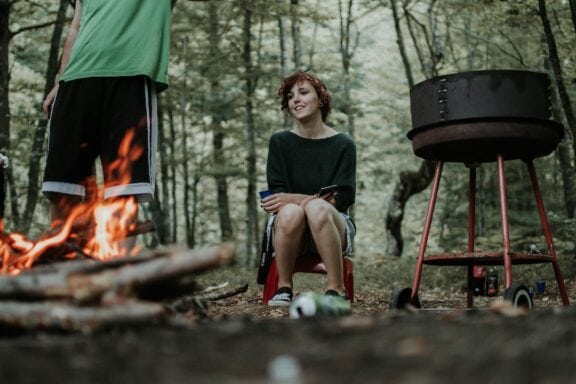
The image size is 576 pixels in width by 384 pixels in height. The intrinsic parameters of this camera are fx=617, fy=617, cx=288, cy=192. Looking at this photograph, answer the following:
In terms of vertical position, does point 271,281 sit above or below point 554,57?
below

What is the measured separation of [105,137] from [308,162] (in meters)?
1.51

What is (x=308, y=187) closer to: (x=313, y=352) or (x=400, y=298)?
(x=400, y=298)

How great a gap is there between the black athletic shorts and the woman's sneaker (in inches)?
42.2

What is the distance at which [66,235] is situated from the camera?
2580 millimetres

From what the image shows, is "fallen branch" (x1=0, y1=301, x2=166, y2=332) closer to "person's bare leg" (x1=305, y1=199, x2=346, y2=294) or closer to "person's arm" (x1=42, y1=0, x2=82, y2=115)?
"person's arm" (x1=42, y1=0, x2=82, y2=115)

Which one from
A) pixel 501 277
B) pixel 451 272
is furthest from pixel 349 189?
pixel 451 272

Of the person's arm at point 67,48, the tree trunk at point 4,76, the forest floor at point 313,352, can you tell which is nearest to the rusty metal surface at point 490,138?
the forest floor at point 313,352

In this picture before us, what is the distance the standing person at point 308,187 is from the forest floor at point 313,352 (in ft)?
6.10

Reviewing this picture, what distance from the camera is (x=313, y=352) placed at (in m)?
1.30

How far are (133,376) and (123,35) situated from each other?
2.41 metres

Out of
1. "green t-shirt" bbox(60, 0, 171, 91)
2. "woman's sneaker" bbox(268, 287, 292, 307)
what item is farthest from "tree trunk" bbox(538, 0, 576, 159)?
"green t-shirt" bbox(60, 0, 171, 91)

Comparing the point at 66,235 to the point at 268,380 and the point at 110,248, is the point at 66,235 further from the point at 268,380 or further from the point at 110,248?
the point at 268,380

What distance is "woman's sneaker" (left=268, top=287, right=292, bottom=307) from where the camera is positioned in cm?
367

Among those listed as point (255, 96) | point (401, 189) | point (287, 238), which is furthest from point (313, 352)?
point (401, 189)
